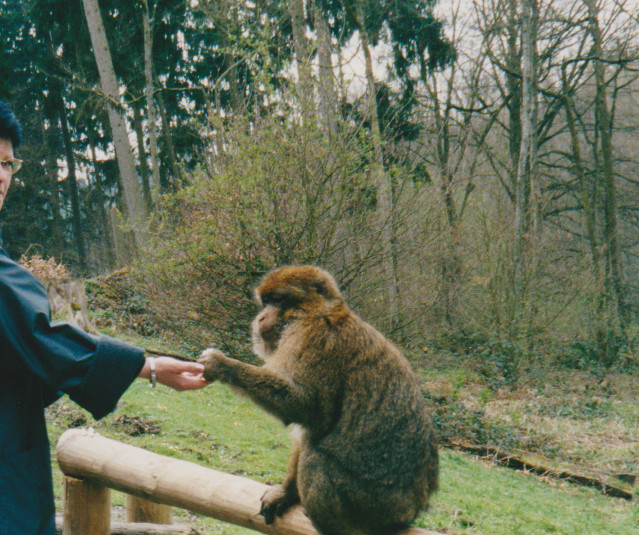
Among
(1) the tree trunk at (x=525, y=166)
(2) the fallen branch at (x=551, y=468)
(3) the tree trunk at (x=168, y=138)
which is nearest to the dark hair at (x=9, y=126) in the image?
(2) the fallen branch at (x=551, y=468)

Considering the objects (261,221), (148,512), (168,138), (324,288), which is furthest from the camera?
(168,138)

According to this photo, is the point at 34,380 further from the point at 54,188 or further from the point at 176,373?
the point at 54,188

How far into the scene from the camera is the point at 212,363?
9.21 feet

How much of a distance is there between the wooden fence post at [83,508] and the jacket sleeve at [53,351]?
4.46 feet

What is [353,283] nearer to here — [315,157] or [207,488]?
[315,157]

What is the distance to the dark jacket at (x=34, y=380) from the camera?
1908 millimetres

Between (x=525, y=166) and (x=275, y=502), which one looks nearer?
(x=275, y=502)

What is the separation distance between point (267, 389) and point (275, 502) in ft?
1.78

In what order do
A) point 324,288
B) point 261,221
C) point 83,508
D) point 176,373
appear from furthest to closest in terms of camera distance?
point 261,221
point 324,288
point 83,508
point 176,373

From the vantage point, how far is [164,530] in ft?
11.0

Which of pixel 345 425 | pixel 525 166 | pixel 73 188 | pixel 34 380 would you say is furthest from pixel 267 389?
pixel 73 188

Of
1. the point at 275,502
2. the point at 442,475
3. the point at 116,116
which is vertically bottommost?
the point at 442,475

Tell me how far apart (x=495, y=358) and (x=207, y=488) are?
10903mm

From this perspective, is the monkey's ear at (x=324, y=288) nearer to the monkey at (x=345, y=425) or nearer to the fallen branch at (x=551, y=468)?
the monkey at (x=345, y=425)
